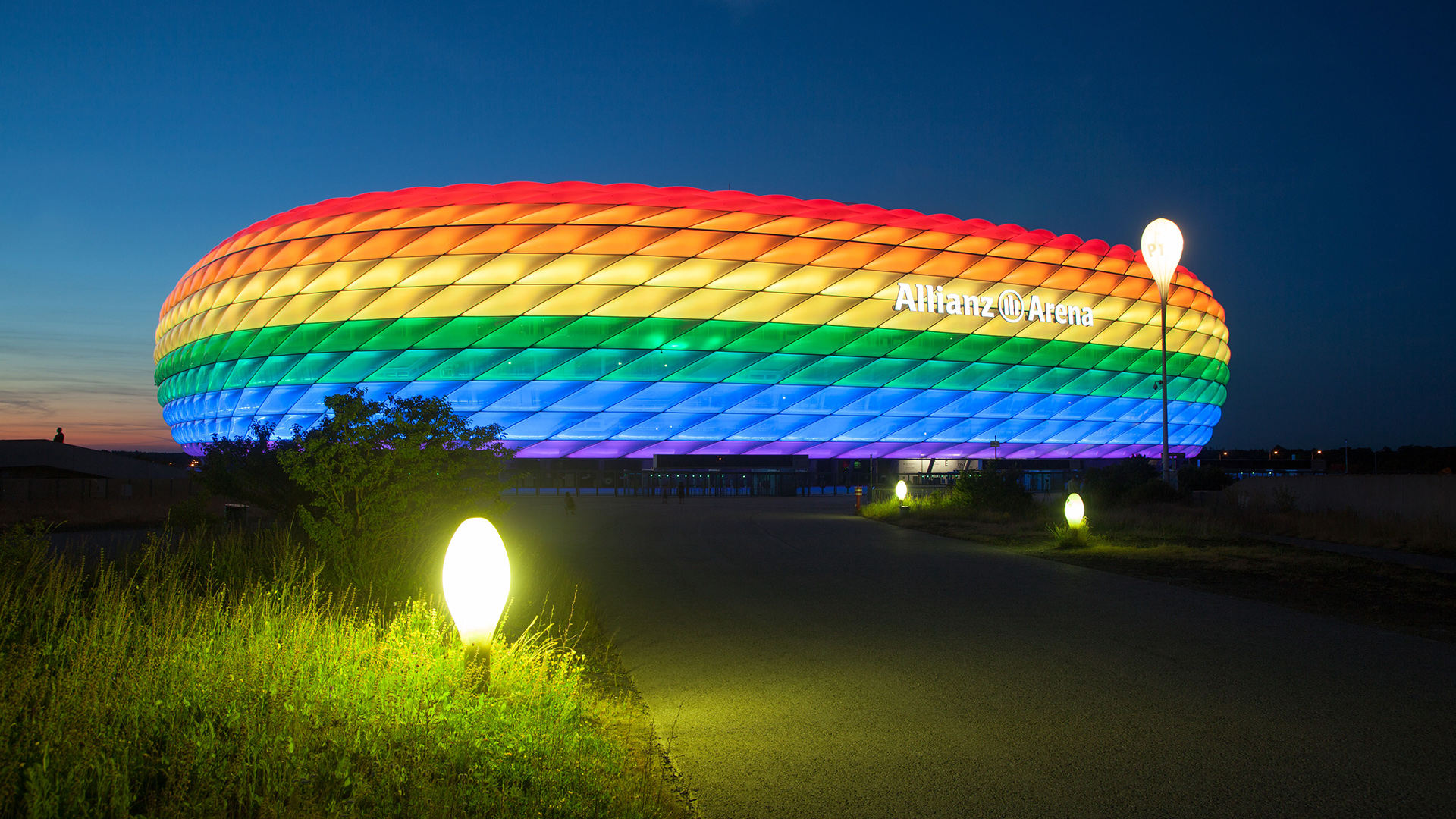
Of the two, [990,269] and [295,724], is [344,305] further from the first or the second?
[295,724]

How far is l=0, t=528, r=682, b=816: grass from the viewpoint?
363 cm

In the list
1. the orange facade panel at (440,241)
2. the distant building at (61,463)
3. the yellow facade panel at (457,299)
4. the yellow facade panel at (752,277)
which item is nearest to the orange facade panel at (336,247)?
the orange facade panel at (440,241)

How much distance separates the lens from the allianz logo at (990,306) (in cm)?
4647

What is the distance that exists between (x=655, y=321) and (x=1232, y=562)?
105ft

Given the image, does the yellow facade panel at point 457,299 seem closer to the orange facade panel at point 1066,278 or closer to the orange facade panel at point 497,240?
the orange facade panel at point 497,240

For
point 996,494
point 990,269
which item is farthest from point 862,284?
point 996,494

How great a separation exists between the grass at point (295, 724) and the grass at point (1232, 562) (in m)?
8.20

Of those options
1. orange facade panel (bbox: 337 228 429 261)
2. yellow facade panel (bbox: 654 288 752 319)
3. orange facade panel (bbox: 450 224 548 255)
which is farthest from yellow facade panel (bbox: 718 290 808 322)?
orange facade panel (bbox: 337 228 429 261)

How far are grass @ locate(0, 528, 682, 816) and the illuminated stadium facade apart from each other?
3713 cm

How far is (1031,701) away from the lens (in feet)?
19.8

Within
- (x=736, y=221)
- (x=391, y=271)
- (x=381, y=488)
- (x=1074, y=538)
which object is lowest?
(x=1074, y=538)

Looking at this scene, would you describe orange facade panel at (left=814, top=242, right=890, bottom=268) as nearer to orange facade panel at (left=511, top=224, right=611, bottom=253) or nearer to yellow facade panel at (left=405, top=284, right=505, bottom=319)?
orange facade panel at (left=511, top=224, right=611, bottom=253)

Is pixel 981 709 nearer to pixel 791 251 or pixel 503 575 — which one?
pixel 503 575

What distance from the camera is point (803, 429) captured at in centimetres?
4831
